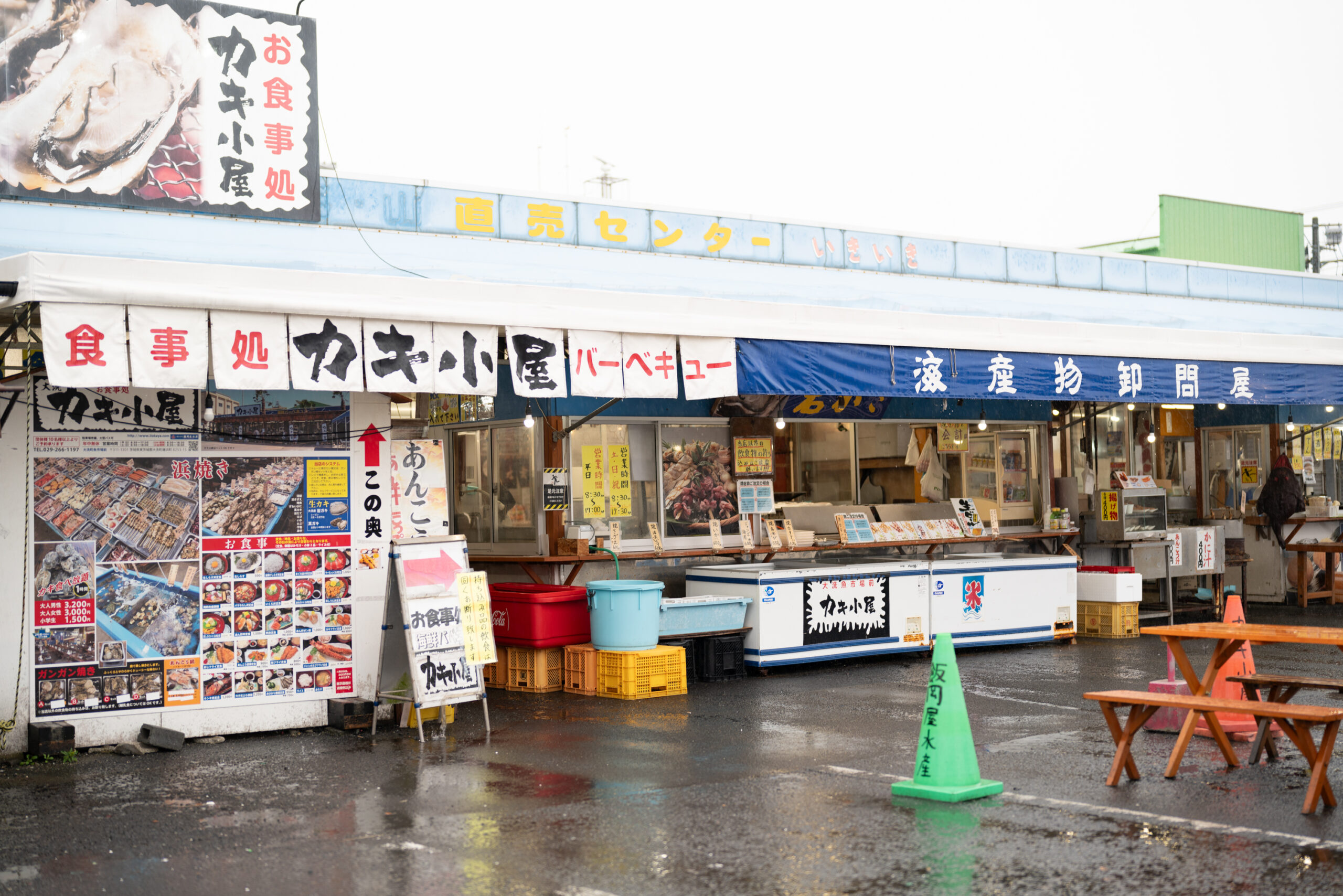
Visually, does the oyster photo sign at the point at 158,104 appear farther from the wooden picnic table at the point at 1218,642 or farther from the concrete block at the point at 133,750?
the wooden picnic table at the point at 1218,642

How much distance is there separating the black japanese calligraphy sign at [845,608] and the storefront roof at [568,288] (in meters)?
2.73

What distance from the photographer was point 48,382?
8.95 m

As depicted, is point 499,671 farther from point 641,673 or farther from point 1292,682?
point 1292,682

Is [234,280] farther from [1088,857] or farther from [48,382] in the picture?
[1088,857]

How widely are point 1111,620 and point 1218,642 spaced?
8.11m

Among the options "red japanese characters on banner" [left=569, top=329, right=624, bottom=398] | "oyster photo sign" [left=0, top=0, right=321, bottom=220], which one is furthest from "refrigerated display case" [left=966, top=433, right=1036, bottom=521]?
"oyster photo sign" [left=0, top=0, right=321, bottom=220]

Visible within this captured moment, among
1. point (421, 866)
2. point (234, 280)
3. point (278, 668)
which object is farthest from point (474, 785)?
point (234, 280)

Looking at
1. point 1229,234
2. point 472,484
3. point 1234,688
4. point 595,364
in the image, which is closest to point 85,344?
point 595,364

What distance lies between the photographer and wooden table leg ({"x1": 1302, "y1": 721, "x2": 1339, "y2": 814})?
23.6ft

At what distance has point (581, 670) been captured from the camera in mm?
12500

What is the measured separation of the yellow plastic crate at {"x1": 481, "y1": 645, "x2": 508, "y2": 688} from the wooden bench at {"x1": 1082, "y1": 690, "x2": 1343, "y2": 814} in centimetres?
658

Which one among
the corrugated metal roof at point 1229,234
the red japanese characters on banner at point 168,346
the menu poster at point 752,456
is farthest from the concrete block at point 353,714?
the corrugated metal roof at point 1229,234

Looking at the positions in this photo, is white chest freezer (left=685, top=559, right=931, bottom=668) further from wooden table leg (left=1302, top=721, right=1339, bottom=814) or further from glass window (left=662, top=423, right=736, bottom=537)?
wooden table leg (left=1302, top=721, right=1339, bottom=814)

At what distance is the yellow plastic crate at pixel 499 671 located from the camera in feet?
42.8
